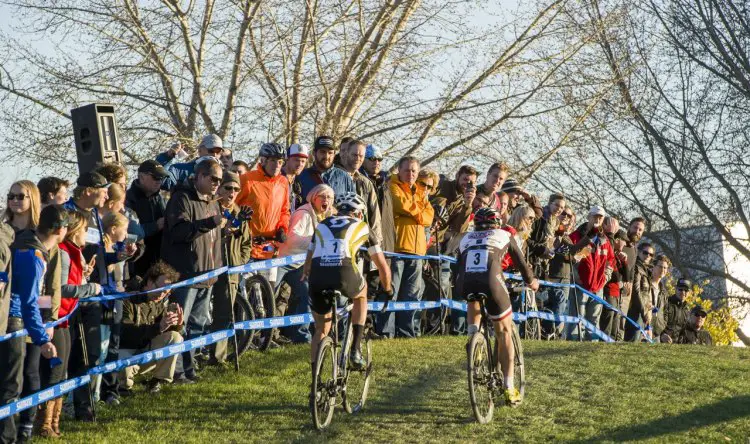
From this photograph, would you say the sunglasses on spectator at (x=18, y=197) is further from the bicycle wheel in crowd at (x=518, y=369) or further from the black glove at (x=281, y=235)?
the bicycle wheel in crowd at (x=518, y=369)

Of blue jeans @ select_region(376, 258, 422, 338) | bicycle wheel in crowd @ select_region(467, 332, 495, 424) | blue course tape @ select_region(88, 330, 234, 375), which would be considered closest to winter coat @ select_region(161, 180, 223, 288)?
blue course tape @ select_region(88, 330, 234, 375)

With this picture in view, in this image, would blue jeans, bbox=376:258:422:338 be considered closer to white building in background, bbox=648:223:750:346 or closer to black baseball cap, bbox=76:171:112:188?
black baseball cap, bbox=76:171:112:188

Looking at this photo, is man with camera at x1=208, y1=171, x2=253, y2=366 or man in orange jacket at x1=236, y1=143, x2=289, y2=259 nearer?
man with camera at x1=208, y1=171, x2=253, y2=366

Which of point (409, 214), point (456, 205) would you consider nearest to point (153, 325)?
point (409, 214)

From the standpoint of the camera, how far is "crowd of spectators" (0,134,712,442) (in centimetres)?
865

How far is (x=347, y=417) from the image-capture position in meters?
10.1

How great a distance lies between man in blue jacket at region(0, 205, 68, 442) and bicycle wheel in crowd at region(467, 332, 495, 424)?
346 cm

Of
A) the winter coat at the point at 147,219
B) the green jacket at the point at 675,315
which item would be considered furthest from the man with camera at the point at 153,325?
the green jacket at the point at 675,315

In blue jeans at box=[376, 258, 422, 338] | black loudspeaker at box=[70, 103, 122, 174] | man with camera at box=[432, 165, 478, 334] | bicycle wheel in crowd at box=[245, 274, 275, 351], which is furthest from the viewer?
man with camera at box=[432, 165, 478, 334]

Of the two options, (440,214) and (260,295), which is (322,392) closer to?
(260,295)

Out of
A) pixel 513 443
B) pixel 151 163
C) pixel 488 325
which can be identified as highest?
pixel 151 163

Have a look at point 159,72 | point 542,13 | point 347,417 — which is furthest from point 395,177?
point 542,13

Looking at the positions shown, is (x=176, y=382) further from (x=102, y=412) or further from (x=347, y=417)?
(x=347, y=417)

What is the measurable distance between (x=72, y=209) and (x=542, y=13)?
14.3 meters
